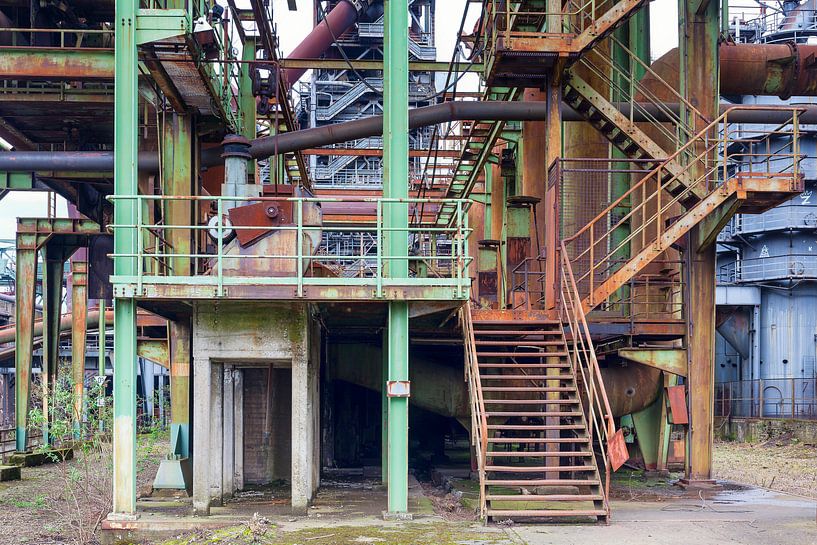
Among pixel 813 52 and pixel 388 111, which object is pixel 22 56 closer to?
pixel 388 111

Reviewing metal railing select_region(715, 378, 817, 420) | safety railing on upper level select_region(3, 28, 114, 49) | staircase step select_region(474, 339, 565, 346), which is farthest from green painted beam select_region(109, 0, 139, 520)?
metal railing select_region(715, 378, 817, 420)

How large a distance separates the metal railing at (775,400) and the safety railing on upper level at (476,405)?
25761 mm

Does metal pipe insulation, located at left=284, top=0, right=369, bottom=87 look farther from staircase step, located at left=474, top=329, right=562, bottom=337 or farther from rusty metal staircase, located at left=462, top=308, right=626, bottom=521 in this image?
staircase step, located at left=474, top=329, right=562, bottom=337

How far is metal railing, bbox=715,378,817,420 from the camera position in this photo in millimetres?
37312

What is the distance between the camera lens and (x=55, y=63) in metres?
17.0

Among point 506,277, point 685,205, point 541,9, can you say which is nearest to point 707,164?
point 685,205

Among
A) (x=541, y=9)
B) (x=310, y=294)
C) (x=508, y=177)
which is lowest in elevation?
→ (x=310, y=294)

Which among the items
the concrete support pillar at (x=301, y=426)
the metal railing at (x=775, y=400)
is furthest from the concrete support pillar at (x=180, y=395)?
the metal railing at (x=775, y=400)

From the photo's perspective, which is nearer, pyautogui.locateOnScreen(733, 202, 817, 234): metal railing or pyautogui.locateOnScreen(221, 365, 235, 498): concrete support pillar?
pyautogui.locateOnScreen(221, 365, 235, 498): concrete support pillar

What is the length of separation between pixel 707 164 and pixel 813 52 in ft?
16.6

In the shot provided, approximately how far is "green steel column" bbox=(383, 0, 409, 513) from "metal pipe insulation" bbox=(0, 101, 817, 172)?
5629 millimetres

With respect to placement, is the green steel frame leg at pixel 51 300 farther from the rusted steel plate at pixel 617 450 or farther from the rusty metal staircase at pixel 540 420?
the rusted steel plate at pixel 617 450

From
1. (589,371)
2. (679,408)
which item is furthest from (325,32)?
(589,371)

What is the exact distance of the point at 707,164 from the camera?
16.2 meters
